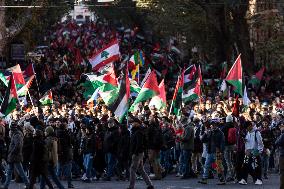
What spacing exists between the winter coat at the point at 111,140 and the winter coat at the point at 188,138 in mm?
1502

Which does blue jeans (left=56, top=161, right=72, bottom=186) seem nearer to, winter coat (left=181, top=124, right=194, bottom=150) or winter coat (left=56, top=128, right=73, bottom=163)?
winter coat (left=56, top=128, right=73, bottom=163)

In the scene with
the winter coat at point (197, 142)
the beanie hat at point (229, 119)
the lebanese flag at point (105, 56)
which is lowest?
the winter coat at point (197, 142)

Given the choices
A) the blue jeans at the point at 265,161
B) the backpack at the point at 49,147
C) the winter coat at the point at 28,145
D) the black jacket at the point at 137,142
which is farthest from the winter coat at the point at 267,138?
the backpack at the point at 49,147

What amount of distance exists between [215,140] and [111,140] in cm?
235

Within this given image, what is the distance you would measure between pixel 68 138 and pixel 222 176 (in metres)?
3.31

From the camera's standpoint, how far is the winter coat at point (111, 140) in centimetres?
2275

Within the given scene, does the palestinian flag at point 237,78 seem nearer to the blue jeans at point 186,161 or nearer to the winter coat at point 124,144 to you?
the blue jeans at point 186,161

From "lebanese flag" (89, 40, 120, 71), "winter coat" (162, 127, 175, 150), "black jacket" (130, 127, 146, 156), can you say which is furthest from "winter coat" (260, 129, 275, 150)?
"lebanese flag" (89, 40, 120, 71)

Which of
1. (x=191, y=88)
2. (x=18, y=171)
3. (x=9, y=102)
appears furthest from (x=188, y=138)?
(x=191, y=88)

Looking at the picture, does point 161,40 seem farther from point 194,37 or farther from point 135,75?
point 135,75

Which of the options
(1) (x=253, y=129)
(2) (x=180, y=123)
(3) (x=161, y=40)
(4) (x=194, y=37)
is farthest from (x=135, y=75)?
(3) (x=161, y=40)

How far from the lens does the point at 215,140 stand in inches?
862

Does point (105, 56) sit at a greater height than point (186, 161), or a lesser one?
greater

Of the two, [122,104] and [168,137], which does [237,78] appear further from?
[122,104]
